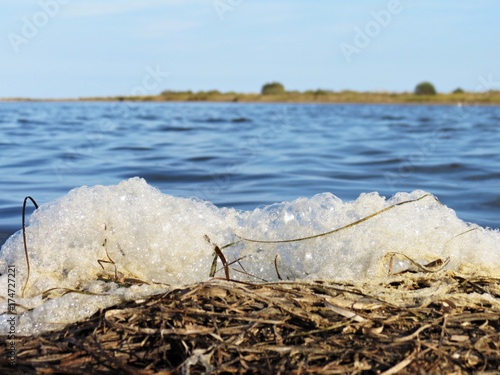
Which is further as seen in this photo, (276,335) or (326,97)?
(326,97)

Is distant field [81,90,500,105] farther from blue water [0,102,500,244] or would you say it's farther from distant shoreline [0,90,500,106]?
blue water [0,102,500,244]

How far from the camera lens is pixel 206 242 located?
125 inches

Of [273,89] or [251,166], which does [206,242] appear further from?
[273,89]

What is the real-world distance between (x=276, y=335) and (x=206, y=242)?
1139 mm

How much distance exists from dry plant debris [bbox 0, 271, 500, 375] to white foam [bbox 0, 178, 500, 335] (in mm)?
451

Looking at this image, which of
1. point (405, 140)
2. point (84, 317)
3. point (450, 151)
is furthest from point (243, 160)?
point (84, 317)

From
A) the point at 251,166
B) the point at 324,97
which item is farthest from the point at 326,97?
the point at 251,166

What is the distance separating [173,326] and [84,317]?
41 centimetres

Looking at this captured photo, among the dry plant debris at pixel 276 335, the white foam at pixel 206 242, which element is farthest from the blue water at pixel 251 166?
the dry plant debris at pixel 276 335

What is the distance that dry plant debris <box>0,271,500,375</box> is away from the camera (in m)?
1.97

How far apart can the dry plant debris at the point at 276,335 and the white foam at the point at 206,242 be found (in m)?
0.45
